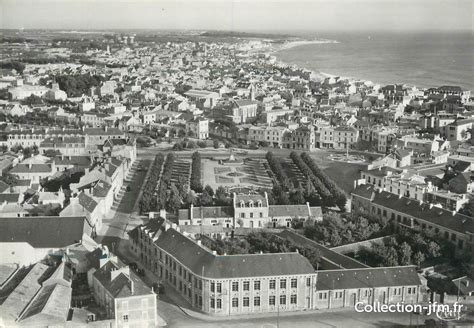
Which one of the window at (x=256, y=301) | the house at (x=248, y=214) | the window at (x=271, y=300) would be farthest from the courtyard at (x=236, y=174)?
the window at (x=256, y=301)

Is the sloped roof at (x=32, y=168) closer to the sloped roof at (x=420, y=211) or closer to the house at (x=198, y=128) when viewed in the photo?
the sloped roof at (x=420, y=211)

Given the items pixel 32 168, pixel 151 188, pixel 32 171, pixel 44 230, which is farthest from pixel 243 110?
pixel 44 230

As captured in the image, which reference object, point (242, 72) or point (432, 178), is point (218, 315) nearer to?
point (432, 178)

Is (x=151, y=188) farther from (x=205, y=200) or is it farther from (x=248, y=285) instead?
(x=248, y=285)

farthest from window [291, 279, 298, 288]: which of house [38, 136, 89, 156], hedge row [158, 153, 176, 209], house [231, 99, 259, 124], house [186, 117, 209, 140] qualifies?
house [231, 99, 259, 124]

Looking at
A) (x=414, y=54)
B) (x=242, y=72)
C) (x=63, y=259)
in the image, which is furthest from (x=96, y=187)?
(x=414, y=54)

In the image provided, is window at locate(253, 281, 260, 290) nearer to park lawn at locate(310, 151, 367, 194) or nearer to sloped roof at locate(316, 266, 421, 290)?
sloped roof at locate(316, 266, 421, 290)
